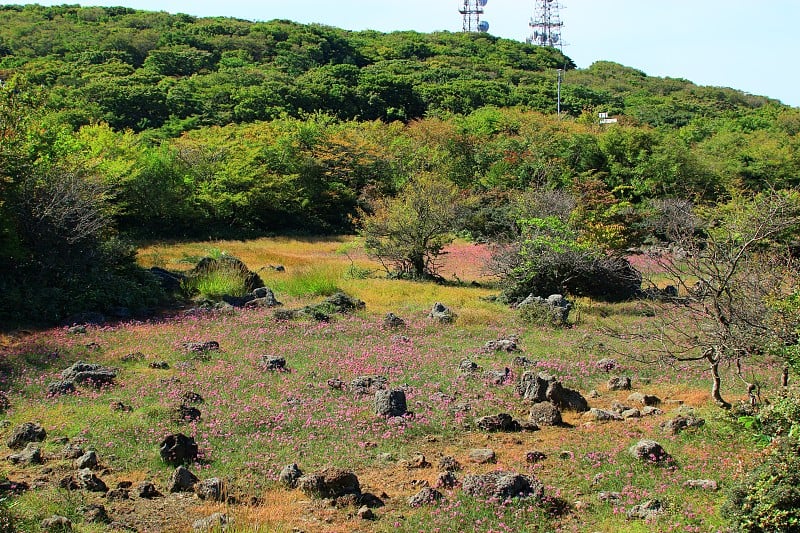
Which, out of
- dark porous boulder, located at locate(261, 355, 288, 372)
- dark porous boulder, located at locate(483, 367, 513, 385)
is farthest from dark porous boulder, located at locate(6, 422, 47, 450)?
dark porous boulder, located at locate(483, 367, 513, 385)

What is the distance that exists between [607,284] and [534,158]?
2212cm

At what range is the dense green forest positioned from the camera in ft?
60.1

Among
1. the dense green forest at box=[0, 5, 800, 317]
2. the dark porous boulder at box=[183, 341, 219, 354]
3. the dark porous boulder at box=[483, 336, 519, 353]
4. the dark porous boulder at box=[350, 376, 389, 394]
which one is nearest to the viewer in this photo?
the dark porous boulder at box=[350, 376, 389, 394]

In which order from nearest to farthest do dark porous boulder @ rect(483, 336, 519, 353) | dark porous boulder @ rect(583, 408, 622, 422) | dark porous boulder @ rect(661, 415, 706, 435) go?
dark porous boulder @ rect(661, 415, 706, 435)
dark porous boulder @ rect(583, 408, 622, 422)
dark porous boulder @ rect(483, 336, 519, 353)

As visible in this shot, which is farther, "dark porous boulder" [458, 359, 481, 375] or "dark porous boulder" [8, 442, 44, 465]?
"dark porous boulder" [458, 359, 481, 375]

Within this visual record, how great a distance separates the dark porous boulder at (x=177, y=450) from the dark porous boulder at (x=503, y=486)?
319 centimetres

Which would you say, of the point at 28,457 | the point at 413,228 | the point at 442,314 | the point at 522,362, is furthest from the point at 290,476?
the point at 413,228

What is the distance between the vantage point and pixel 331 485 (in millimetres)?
7332

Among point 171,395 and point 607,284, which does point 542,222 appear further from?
point 171,395

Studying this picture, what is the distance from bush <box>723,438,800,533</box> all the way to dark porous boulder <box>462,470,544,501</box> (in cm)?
183

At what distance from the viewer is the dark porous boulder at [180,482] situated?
7.45 meters

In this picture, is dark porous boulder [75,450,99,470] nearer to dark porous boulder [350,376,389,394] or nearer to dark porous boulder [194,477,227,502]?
dark porous boulder [194,477,227,502]

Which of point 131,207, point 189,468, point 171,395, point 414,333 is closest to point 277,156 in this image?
point 131,207

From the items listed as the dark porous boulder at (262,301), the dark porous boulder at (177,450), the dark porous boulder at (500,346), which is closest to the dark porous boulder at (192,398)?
the dark porous boulder at (177,450)
